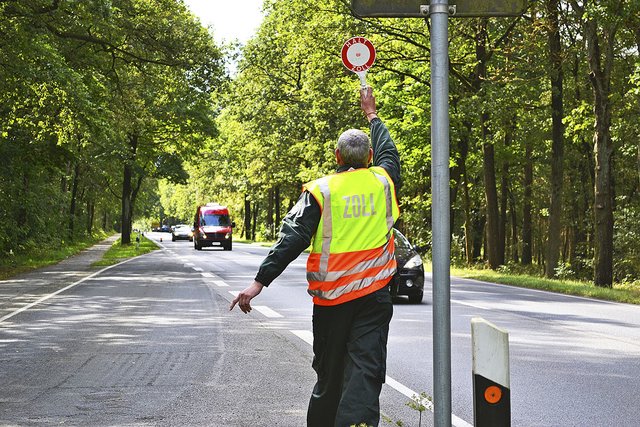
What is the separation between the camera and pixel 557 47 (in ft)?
86.9

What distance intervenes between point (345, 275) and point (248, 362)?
4.93 m

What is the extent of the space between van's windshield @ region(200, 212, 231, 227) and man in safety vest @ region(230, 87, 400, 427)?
165 ft

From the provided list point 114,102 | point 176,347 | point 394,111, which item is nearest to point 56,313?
point 176,347

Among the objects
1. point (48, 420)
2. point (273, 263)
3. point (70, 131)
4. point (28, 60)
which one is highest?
point (28, 60)

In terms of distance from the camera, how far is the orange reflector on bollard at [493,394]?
3.60m

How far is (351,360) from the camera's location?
4516 mm

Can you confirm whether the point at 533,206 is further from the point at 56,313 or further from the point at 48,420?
the point at 48,420

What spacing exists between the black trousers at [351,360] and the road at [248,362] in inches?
70.5

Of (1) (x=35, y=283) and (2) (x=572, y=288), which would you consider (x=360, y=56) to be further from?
(1) (x=35, y=283)

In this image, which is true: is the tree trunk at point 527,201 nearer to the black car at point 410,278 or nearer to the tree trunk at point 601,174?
the tree trunk at point 601,174

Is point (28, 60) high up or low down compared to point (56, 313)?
up

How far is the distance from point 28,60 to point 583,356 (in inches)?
640

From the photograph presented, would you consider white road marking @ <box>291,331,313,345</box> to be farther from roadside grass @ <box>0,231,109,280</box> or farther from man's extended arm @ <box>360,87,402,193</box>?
roadside grass @ <box>0,231,109,280</box>

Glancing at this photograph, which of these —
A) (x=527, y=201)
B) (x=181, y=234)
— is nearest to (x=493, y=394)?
(x=527, y=201)
